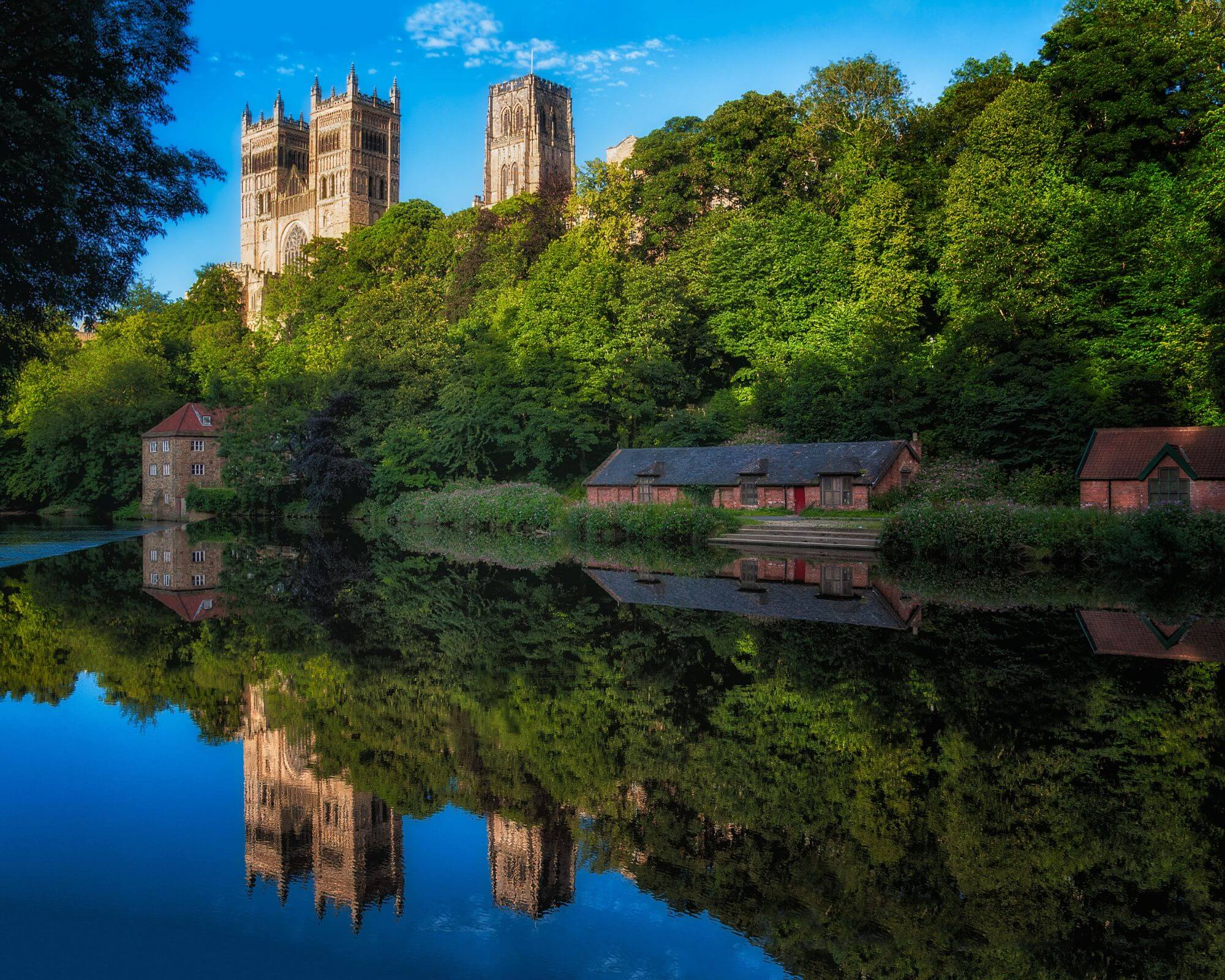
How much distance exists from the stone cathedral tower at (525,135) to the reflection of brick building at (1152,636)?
4039 inches

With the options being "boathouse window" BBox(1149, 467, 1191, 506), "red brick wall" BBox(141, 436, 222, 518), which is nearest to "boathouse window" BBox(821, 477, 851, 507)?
"boathouse window" BBox(1149, 467, 1191, 506)

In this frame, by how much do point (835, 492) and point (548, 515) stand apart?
35.5ft

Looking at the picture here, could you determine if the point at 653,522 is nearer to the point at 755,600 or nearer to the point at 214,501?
the point at 755,600

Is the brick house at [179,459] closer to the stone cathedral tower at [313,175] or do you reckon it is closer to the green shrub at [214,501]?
the green shrub at [214,501]

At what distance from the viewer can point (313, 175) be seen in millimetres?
117375

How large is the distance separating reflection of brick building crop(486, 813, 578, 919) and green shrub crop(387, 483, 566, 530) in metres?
29.2

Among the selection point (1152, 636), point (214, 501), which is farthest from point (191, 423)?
point (1152, 636)

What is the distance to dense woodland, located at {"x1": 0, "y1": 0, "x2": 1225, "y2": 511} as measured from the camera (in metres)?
33.1

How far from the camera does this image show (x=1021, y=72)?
134ft

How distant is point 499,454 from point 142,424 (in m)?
27.4

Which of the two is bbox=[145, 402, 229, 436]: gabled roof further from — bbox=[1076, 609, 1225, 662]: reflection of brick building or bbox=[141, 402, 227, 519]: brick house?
bbox=[1076, 609, 1225, 662]: reflection of brick building

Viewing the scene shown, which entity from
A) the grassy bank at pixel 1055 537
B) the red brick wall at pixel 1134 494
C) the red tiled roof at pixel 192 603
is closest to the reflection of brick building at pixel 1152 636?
the grassy bank at pixel 1055 537

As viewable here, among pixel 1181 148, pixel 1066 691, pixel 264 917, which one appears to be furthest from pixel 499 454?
pixel 264 917

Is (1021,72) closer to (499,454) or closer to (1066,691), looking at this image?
(499,454)
